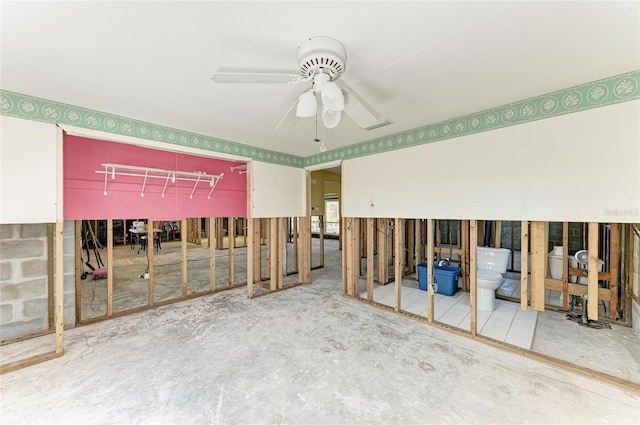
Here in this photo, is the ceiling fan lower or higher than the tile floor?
higher

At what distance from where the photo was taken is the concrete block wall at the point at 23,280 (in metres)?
2.55

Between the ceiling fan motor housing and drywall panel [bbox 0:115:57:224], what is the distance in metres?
2.50

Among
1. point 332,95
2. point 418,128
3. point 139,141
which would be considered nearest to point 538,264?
point 418,128

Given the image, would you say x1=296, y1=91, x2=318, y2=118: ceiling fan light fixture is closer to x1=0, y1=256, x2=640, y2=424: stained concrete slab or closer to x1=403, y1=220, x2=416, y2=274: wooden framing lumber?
x1=0, y1=256, x2=640, y2=424: stained concrete slab

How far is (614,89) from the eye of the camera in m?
1.94

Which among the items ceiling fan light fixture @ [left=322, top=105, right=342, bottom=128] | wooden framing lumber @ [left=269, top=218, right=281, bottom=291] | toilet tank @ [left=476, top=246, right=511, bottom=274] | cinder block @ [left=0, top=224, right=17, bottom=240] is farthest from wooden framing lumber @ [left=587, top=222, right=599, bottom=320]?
cinder block @ [left=0, top=224, right=17, bottom=240]

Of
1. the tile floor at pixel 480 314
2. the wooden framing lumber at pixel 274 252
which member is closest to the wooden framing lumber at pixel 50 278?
the wooden framing lumber at pixel 274 252

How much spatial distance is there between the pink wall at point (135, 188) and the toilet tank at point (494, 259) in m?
3.98

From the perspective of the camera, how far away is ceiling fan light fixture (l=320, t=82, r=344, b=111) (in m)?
1.46

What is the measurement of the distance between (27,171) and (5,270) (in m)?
1.20

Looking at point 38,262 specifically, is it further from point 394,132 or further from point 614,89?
point 614,89

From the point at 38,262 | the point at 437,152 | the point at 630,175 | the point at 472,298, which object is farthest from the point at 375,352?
the point at 38,262

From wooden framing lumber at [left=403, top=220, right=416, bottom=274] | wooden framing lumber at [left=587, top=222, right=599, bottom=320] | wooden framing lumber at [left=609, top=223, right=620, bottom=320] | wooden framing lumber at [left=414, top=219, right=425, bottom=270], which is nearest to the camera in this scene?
wooden framing lumber at [left=587, top=222, right=599, bottom=320]

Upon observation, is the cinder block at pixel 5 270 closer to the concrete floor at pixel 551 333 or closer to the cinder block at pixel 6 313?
the cinder block at pixel 6 313
